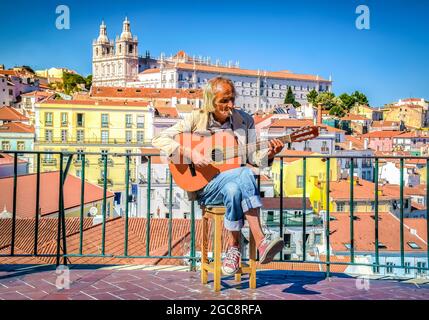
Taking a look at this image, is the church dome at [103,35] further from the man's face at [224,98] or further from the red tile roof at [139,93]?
the man's face at [224,98]

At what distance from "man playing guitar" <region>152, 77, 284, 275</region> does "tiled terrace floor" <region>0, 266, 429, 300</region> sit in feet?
1.13

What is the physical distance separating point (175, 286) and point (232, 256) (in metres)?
0.53

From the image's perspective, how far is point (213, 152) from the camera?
3.43 metres

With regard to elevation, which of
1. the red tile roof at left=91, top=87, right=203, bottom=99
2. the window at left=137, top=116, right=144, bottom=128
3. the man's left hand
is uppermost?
the red tile roof at left=91, top=87, right=203, bottom=99

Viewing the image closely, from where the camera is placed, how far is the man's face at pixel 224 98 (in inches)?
135

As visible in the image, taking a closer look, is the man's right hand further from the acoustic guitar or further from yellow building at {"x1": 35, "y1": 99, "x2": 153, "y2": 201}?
yellow building at {"x1": 35, "y1": 99, "x2": 153, "y2": 201}

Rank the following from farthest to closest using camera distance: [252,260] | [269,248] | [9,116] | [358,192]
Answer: [9,116] → [358,192] → [252,260] → [269,248]

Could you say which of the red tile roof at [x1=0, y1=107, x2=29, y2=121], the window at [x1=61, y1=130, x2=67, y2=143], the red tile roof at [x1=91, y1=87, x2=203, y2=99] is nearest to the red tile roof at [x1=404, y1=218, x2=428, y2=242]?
the window at [x1=61, y1=130, x2=67, y2=143]

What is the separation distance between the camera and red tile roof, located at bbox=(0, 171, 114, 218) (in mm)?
20141

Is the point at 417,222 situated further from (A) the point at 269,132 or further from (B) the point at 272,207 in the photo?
(A) the point at 269,132

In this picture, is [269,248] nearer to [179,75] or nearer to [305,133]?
[305,133]

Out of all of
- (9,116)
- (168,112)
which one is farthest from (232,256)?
(9,116)

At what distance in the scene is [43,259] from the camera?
8602 millimetres

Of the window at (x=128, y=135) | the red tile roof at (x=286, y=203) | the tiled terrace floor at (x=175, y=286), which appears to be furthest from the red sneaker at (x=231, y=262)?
the window at (x=128, y=135)
